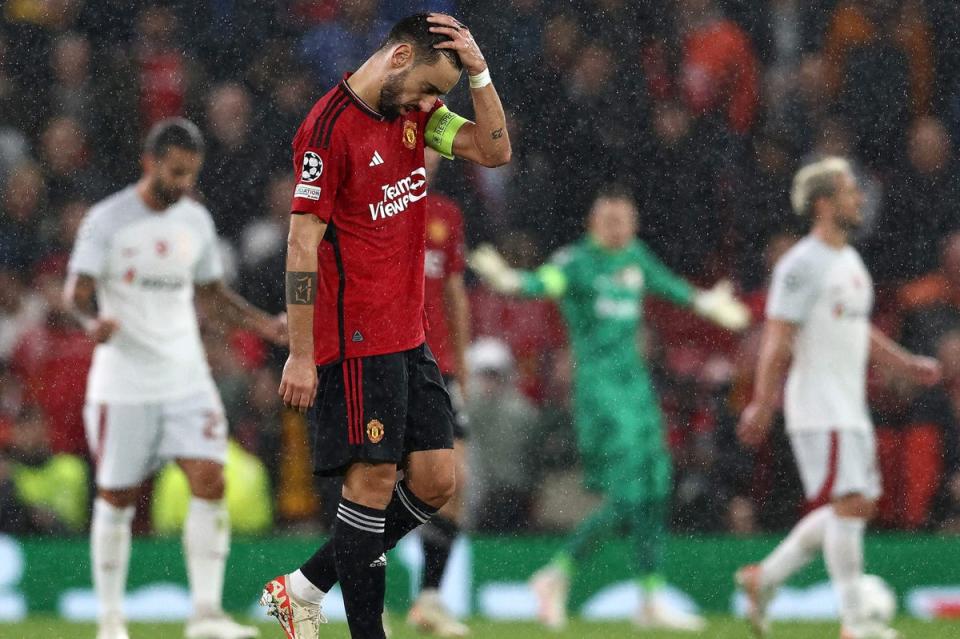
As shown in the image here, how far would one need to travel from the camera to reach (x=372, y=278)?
213 inches

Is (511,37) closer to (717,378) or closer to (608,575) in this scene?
(717,378)

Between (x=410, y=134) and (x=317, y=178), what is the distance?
37cm

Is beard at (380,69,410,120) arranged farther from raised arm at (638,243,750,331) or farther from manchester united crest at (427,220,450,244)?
raised arm at (638,243,750,331)

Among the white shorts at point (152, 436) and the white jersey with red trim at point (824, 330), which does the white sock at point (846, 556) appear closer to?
the white jersey with red trim at point (824, 330)

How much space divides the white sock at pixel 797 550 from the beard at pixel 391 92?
3143 millimetres

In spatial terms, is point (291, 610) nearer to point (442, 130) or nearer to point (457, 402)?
point (442, 130)

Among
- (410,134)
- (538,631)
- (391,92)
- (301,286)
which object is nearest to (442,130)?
(410,134)

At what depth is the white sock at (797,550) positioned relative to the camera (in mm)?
7746

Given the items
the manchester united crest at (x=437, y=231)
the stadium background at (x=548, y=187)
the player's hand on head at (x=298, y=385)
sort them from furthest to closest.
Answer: the stadium background at (x=548, y=187), the manchester united crest at (x=437, y=231), the player's hand on head at (x=298, y=385)

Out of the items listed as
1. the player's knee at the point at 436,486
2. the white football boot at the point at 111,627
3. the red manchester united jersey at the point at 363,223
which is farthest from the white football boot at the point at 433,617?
the red manchester united jersey at the point at 363,223

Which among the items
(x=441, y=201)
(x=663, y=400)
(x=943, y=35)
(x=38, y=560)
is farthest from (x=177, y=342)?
(x=943, y=35)

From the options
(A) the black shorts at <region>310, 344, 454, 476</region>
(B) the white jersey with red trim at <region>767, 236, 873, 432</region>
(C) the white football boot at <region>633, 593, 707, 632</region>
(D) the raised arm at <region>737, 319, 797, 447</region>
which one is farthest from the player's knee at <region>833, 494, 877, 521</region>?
(A) the black shorts at <region>310, 344, 454, 476</region>

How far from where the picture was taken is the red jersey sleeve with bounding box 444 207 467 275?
810 cm

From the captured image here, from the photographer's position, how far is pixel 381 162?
5371mm
